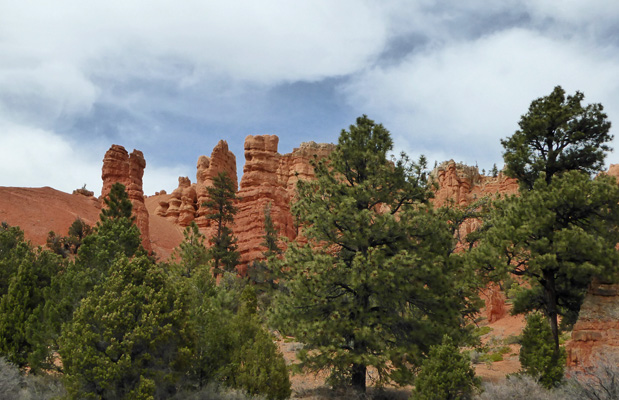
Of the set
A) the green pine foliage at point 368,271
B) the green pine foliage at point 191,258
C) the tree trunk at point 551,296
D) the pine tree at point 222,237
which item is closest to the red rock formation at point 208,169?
the pine tree at point 222,237

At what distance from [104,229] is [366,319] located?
12592 millimetres

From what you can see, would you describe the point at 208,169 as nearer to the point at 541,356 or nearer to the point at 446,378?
the point at 541,356

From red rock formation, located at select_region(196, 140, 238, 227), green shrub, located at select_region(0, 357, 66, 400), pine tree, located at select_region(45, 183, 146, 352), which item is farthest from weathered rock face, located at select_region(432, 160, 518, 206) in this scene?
green shrub, located at select_region(0, 357, 66, 400)

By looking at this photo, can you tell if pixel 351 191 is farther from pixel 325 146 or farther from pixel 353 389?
pixel 325 146

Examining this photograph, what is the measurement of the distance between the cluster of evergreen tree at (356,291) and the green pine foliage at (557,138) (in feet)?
0.24

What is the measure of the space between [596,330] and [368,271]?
826cm

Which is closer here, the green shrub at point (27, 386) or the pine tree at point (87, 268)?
the green shrub at point (27, 386)

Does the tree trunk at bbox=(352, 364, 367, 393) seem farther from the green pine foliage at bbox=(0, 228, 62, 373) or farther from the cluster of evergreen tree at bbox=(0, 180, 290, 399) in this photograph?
the green pine foliage at bbox=(0, 228, 62, 373)

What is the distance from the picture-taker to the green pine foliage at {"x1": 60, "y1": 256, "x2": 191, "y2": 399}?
35.7ft

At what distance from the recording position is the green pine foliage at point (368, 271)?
47.4 ft

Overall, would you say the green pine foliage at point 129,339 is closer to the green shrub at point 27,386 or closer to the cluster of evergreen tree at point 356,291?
the cluster of evergreen tree at point 356,291

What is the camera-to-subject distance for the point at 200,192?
68.3 metres

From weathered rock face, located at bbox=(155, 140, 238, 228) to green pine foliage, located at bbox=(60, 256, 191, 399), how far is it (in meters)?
53.4

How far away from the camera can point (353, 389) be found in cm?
1550
